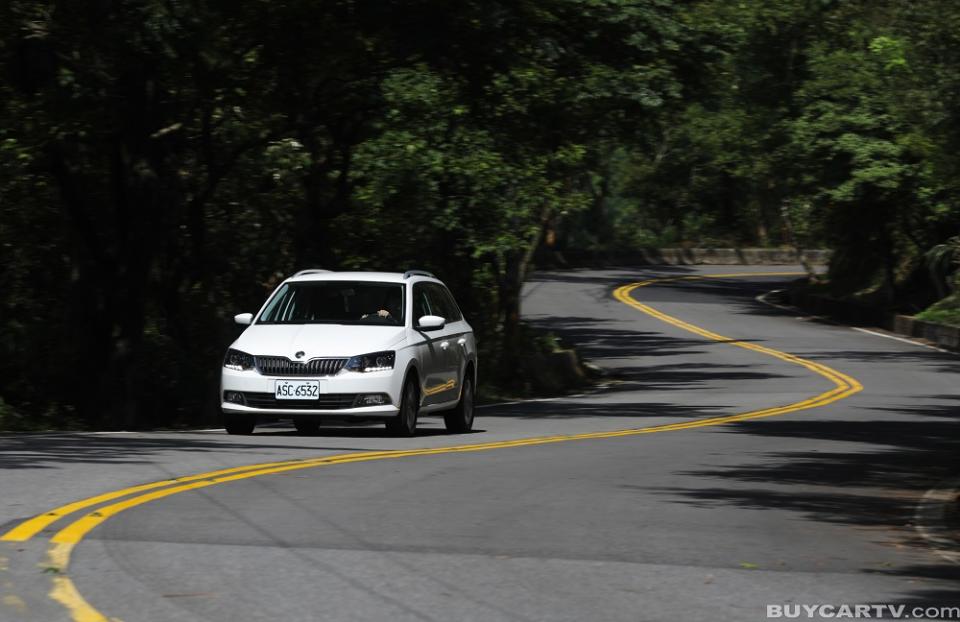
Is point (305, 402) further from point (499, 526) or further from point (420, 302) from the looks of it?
point (499, 526)

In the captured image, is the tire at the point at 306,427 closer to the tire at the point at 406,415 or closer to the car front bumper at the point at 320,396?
the tire at the point at 406,415

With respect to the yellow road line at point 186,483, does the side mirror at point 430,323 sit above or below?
above

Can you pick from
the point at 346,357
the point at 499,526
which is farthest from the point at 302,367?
the point at 499,526

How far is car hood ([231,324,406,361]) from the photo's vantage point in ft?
57.2

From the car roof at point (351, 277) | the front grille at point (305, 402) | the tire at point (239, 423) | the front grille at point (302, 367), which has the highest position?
the car roof at point (351, 277)

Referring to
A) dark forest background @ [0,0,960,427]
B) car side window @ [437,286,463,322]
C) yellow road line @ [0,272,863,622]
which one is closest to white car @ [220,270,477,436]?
car side window @ [437,286,463,322]

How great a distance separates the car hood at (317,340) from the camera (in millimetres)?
17438

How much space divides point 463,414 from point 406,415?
6.37 ft

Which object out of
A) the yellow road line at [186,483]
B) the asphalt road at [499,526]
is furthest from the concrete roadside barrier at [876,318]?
the asphalt road at [499,526]

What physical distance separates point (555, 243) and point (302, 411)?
60561 millimetres

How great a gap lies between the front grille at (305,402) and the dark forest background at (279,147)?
15.6 ft

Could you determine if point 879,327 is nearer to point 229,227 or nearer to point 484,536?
point 229,227

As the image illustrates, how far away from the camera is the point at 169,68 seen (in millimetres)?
22703

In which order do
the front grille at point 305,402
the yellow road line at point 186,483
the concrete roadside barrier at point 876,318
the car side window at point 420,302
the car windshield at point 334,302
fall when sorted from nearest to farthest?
1. the yellow road line at point 186,483
2. the front grille at point 305,402
3. the car windshield at point 334,302
4. the car side window at point 420,302
5. the concrete roadside barrier at point 876,318
